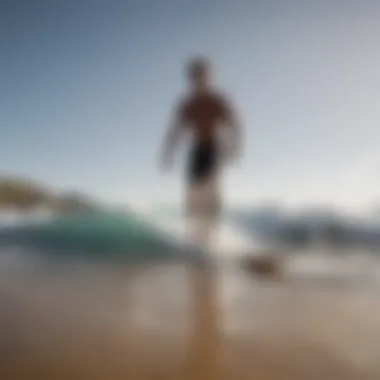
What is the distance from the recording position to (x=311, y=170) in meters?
1.62

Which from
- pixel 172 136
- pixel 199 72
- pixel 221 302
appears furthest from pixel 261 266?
pixel 199 72

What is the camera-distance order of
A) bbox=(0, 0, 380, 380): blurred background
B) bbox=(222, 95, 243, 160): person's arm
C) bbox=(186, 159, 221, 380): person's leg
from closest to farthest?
1. bbox=(186, 159, 221, 380): person's leg
2. bbox=(0, 0, 380, 380): blurred background
3. bbox=(222, 95, 243, 160): person's arm

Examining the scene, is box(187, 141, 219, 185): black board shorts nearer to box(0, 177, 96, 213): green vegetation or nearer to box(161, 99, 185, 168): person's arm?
box(161, 99, 185, 168): person's arm

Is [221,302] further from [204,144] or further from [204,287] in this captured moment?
[204,144]

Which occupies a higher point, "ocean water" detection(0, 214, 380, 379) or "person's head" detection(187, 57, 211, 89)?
"person's head" detection(187, 57, 211, 89)

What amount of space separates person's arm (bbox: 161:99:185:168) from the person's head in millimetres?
83

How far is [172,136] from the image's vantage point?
1.62 meters

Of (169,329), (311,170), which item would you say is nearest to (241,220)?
(311,170)

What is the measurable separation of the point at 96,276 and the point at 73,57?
0.64 metres

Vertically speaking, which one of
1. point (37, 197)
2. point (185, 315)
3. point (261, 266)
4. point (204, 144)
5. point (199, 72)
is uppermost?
point (199, 72)

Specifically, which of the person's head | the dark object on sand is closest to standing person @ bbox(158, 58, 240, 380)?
the person's head

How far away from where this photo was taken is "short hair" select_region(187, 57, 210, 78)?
1.63 meters

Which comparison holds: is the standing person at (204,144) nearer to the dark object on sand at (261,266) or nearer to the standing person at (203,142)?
the standing person at (203,142)

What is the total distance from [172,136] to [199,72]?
20 centimetres
